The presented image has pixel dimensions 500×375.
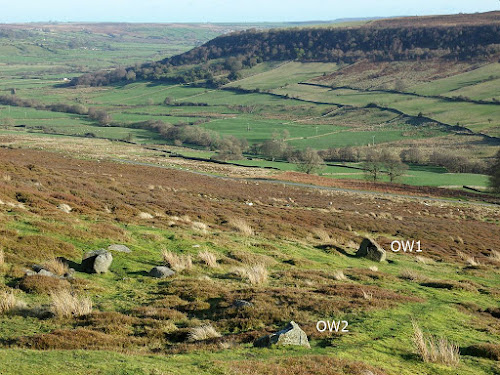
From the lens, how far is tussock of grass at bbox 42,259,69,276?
18.3m

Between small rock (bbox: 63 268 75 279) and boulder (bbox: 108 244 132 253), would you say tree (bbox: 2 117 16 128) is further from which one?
small rock (bbox: 63 268 75 279)

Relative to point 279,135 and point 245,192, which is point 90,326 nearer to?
point 245,192

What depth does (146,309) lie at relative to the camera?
51.7ft

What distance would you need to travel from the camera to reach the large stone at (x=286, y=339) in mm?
13133

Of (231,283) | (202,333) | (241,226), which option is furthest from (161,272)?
(241,226)

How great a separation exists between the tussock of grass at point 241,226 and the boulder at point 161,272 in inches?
447

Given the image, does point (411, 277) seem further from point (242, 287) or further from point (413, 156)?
point (413, 156)

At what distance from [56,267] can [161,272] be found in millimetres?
3537

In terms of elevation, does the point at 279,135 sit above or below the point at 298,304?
below

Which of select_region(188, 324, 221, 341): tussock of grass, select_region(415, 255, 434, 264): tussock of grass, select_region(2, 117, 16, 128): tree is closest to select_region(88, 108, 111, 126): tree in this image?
select_region(2, 117, 16, 128): tree

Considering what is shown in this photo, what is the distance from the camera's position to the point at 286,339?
13.2 metres

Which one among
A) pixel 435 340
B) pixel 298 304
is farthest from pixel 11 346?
pixel 435 340

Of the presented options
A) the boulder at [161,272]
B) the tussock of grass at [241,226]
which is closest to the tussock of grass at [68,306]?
the boulder at [161,272]

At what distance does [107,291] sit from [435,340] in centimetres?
961
